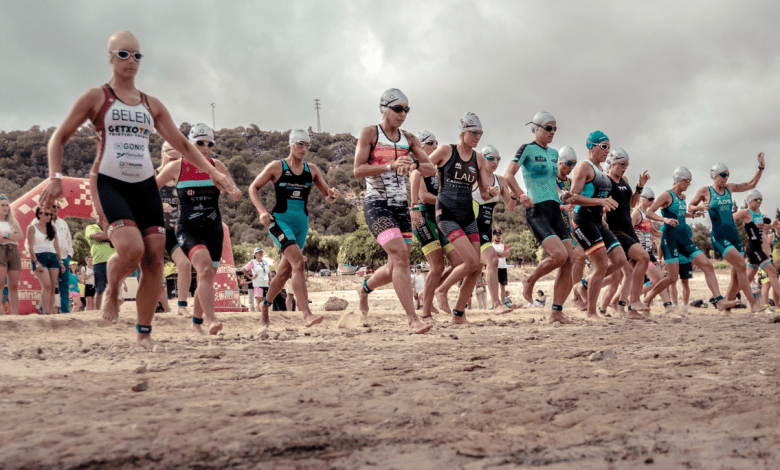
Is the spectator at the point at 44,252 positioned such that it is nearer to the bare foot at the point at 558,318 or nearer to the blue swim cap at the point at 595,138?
the bare foot at the point at 558,318

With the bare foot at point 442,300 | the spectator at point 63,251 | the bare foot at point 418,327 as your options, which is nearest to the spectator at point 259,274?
the spectator at point 63,251

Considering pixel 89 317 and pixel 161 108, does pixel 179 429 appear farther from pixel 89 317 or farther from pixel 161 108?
pixel 89 317

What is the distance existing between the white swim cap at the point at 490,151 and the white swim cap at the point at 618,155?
6.55 ft

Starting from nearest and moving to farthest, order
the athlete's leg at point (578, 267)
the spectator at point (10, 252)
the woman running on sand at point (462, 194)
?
the woman running on sand at point (462, 194)
the athlete's leg at point (578, 267)
the spectator at point (10, 252)

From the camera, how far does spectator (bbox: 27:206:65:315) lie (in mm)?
9422

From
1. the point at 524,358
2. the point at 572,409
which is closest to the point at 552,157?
the point at 524,358

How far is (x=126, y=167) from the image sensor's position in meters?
4.35

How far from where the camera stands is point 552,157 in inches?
297

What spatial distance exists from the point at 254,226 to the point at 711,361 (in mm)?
75998

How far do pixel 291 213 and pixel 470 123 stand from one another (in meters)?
2.26

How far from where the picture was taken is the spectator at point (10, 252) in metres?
8.95

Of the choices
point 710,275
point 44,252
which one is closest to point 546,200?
point 710,275

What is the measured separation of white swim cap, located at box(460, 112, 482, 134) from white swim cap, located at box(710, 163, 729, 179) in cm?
516

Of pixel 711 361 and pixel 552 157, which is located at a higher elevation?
pixel 552 157
